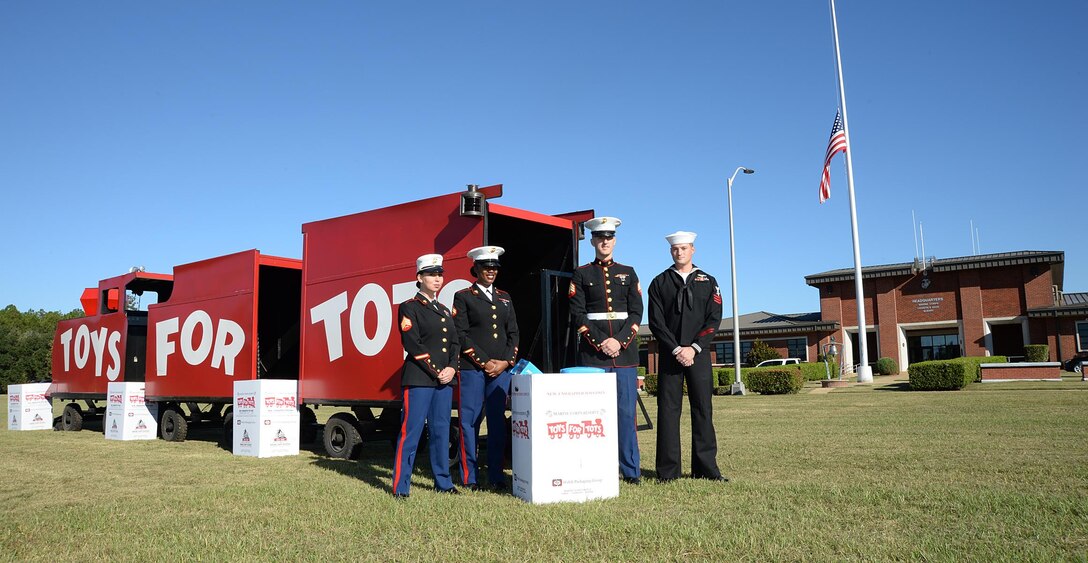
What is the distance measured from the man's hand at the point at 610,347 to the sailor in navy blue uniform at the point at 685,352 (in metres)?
0.35

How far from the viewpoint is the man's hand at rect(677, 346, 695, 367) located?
20.1 feet

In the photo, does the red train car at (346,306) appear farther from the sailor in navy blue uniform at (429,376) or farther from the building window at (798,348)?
the building window at (798,348)

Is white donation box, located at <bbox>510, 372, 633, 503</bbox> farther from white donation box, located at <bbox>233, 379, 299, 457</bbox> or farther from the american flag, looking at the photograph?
the american flag

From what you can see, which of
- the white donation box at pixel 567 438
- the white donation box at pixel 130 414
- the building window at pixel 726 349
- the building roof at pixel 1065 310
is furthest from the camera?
the building window at pixel 726 349

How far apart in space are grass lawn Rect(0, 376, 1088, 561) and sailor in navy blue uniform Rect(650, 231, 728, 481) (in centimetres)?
28

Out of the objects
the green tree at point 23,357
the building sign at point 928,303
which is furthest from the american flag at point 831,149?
the green tree at point 23,357

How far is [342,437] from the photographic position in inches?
352

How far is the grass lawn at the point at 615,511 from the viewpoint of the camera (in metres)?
3.91

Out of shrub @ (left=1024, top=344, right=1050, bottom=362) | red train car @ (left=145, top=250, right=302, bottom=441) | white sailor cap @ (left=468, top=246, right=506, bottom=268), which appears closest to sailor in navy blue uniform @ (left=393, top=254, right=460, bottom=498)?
white sailor cap @ (left=468, top=246, right=506, bottom=268)

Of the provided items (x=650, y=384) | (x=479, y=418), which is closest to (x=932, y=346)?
(x=650, y=384)

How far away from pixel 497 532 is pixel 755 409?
1290cm

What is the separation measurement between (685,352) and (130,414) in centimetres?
966

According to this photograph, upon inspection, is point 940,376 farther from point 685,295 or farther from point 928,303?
point 928,303

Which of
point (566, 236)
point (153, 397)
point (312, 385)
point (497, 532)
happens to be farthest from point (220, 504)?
point (153, 397)
